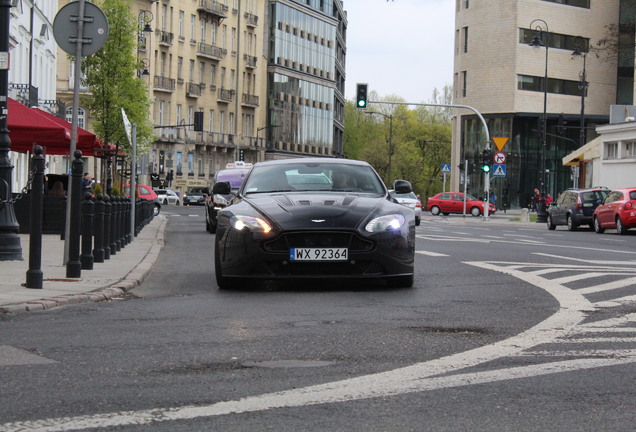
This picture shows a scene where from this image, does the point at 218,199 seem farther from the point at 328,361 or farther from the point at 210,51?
the point at 210,51

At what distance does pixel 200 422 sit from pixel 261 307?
5309mm

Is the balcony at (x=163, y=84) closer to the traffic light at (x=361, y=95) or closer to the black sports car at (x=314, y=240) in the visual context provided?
the traffic light at (x=361, y=95)

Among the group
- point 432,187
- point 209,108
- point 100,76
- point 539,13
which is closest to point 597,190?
point 100,76

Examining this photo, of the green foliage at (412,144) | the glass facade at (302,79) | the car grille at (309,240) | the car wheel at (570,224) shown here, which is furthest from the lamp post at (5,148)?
the glass facade at (302,79)

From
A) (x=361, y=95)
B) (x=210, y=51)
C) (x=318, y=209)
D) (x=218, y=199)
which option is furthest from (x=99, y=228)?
(x=210, y=51)

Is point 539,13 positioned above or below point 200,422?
above

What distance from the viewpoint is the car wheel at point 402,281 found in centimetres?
1260

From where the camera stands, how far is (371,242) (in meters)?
12.0

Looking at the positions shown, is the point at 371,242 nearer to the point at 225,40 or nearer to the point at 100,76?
the point at 100,76

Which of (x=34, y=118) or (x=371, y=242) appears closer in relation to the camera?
(x=371, y=242)

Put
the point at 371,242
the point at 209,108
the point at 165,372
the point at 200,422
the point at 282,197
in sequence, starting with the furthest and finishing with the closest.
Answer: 1. the point at 209,108
2. the point at 282,197
3. the point at 371,242
4. the point at 165,372
5. the point at 200,422

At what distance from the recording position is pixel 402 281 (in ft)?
41.7

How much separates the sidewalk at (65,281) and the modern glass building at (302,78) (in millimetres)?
100437

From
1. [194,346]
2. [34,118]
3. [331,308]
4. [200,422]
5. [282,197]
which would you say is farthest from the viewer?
[34,118]
